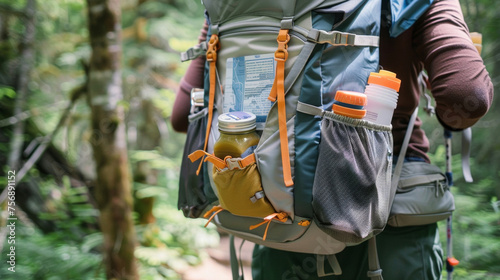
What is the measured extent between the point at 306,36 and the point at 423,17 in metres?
0.37

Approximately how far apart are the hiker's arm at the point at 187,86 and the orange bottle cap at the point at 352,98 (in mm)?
747

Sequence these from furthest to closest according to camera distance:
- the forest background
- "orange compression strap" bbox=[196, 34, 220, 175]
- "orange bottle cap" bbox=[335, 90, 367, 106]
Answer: the forest background < "orange compression strap" bbox=[196, 34, 220, 175] < "orange bottle cap" bbox=[335, 90, 367, 106]

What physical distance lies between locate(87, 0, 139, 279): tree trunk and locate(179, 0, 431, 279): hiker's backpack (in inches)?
70.2

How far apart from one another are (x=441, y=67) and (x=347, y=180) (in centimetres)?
43

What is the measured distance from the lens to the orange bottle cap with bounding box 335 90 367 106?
44.9 inches

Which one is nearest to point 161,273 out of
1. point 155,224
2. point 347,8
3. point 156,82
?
point 155,224

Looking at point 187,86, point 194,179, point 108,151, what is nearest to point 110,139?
point 108,151

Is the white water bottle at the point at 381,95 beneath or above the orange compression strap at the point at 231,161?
above

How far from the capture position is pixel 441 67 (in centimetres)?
119

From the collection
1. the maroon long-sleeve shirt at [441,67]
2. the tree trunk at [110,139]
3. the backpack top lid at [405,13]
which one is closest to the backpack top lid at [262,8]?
the backpack top lid at [405,13]

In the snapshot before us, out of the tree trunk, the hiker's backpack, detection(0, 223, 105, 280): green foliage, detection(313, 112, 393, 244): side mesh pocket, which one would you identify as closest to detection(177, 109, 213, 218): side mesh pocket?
the hiker's backpack

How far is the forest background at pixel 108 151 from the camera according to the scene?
2.69 m

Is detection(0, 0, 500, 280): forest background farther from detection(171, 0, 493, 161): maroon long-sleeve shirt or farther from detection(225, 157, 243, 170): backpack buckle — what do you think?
detection(225, 157, 243, 170): backpack buckle

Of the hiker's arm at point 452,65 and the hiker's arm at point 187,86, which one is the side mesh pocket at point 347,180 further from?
the hiker's arm at point 187,86
